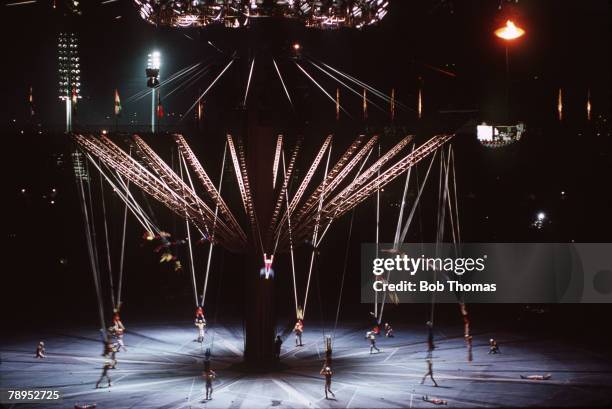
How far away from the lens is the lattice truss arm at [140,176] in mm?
20047

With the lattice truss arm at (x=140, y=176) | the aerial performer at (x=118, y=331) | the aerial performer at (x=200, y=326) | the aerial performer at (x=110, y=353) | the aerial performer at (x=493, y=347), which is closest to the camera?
the aerial performer at (x=110, y=353)

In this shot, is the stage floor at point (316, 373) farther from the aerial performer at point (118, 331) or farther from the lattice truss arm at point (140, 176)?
the lattice truss arm at point (140, 176)

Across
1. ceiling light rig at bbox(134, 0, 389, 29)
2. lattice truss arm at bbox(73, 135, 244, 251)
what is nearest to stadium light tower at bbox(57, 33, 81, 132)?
lattice truss arm at bbox(73, 135, 244, 251)

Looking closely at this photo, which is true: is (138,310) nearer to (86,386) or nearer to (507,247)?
(86,386)

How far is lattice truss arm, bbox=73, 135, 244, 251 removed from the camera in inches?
789

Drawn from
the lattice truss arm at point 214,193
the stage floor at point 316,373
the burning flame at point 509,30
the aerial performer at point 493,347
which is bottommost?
the stage floor at point 316,373

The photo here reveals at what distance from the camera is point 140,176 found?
837 inches

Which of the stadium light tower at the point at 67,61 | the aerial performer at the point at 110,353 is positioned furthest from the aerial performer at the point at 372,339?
the stadium light tower at the point at 67,61

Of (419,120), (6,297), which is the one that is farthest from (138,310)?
(419,120)

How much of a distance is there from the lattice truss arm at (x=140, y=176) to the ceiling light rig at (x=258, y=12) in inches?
169

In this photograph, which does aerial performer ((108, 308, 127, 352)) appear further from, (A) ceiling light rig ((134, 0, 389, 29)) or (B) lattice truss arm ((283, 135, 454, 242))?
(A) ceiling light rig ((134, 0, 389, 29))

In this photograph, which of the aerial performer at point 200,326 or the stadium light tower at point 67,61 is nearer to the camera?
the aerial performer at point 200,326

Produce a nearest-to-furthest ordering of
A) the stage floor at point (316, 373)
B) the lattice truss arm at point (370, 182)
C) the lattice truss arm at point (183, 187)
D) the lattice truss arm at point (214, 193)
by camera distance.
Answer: the stage floor at point (316, 373) → the lattice truss arm at point (214, 193) → the lattice truss arm at point (183, 187) → the lattice truss arm at point (370, 182)

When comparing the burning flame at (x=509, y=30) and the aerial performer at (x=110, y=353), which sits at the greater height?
the burning flame at (x=509, y=30)
